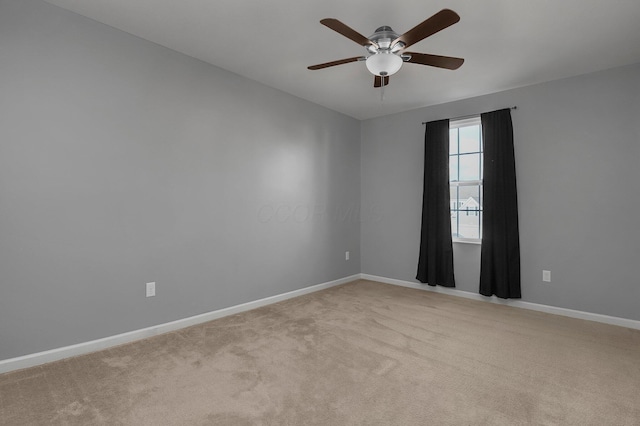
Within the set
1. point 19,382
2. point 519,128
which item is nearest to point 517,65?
point 519,128

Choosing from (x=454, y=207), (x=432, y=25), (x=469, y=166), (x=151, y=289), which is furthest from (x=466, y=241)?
(x=151, y=289)

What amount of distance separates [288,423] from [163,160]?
233 cm

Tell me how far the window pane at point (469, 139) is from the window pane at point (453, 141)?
0.06 m

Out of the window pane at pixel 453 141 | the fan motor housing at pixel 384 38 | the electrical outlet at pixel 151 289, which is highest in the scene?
the fan motor housing at pixel 384 38

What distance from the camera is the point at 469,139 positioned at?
4.24 metres

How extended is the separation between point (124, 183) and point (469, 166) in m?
3.88

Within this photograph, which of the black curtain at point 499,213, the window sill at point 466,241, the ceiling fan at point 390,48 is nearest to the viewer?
the ceiling fan at point 390,48

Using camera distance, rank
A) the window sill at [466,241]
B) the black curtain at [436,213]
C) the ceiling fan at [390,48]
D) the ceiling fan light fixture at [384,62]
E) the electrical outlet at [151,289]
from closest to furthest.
A: the ceiling fan at [390,48]
the ceiling fan light fixture at [384,62]
the electrical outlet at [151,289]
the window sill at [466,241]
the black curtain at [436,213]

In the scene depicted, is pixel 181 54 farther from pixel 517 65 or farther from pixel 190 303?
pixel 517 65

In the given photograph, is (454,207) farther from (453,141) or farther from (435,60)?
(435,60)

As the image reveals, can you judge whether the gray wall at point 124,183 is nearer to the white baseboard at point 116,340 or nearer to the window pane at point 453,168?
the white baseboard at point 116,340

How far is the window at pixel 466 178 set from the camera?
4.16 meters

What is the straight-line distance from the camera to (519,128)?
12.3ft

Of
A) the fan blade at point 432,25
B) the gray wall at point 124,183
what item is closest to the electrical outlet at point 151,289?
the gray wall at point 124,183
